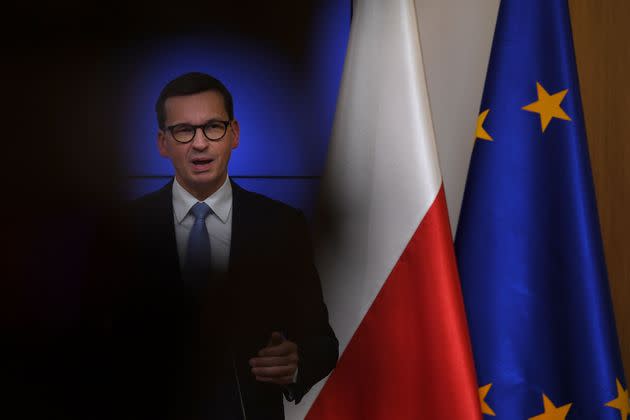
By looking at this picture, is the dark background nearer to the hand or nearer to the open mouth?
the open mouth

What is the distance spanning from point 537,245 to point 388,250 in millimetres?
267

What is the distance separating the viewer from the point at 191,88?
76cm

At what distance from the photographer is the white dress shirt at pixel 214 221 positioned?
759 millimetres

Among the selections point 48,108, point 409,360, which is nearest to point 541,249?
point 409,360

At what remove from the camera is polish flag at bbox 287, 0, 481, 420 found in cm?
91

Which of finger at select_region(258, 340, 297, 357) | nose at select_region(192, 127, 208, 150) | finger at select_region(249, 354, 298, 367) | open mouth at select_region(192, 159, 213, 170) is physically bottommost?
finger at select_region(249, 354, 298, 367)

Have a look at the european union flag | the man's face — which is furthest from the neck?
the european union flag

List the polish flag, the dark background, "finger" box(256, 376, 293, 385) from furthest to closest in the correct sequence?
1. the polish flag
2. "finger" box(256, 376, 293, 385)
3. the dark background


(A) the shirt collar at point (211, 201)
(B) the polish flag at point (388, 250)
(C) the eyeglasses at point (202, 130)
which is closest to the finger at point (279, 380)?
(B) the polish flag at point (388, 250)

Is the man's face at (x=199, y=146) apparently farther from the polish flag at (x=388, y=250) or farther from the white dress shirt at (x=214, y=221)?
the polish flag at (x=388, y=250)

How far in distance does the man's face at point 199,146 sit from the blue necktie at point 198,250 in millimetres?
25

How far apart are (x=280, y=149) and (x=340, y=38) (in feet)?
0.75

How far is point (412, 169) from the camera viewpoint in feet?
3.13

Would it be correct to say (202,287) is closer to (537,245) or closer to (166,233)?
(166,233)
